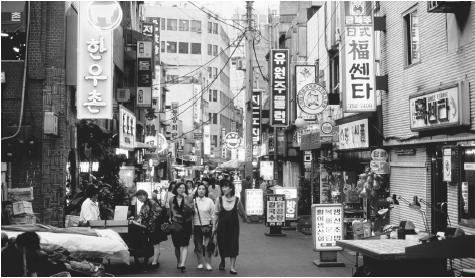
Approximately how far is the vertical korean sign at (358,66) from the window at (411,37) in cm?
88

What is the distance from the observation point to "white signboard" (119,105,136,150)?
20.8m

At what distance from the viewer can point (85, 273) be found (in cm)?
961

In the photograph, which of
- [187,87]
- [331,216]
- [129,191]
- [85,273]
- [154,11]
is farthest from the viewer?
[154,11]

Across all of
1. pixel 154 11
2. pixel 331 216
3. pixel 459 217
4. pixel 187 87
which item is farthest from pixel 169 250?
pixel 154 11

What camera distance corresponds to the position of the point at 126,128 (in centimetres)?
2198

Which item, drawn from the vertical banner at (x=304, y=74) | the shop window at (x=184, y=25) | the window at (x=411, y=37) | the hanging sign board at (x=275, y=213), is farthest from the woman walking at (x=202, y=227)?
the shop window at (x=184, y=25)

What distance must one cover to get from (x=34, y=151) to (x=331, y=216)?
30.7 ft

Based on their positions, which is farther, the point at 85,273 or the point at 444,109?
the point at 444,109

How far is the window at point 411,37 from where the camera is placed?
1488cm

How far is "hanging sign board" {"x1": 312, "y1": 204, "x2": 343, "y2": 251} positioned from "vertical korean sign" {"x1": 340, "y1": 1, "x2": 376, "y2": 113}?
3.36 metres

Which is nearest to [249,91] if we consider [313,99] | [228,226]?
[313,99]

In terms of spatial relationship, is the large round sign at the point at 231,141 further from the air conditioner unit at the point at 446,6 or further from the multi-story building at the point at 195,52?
the multi-story building at the point at 195,52

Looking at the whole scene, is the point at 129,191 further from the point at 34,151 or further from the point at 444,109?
the point at 444,109

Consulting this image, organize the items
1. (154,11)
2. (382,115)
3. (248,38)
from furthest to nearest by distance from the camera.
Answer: (154,11) → (248,38) → (382,115)
